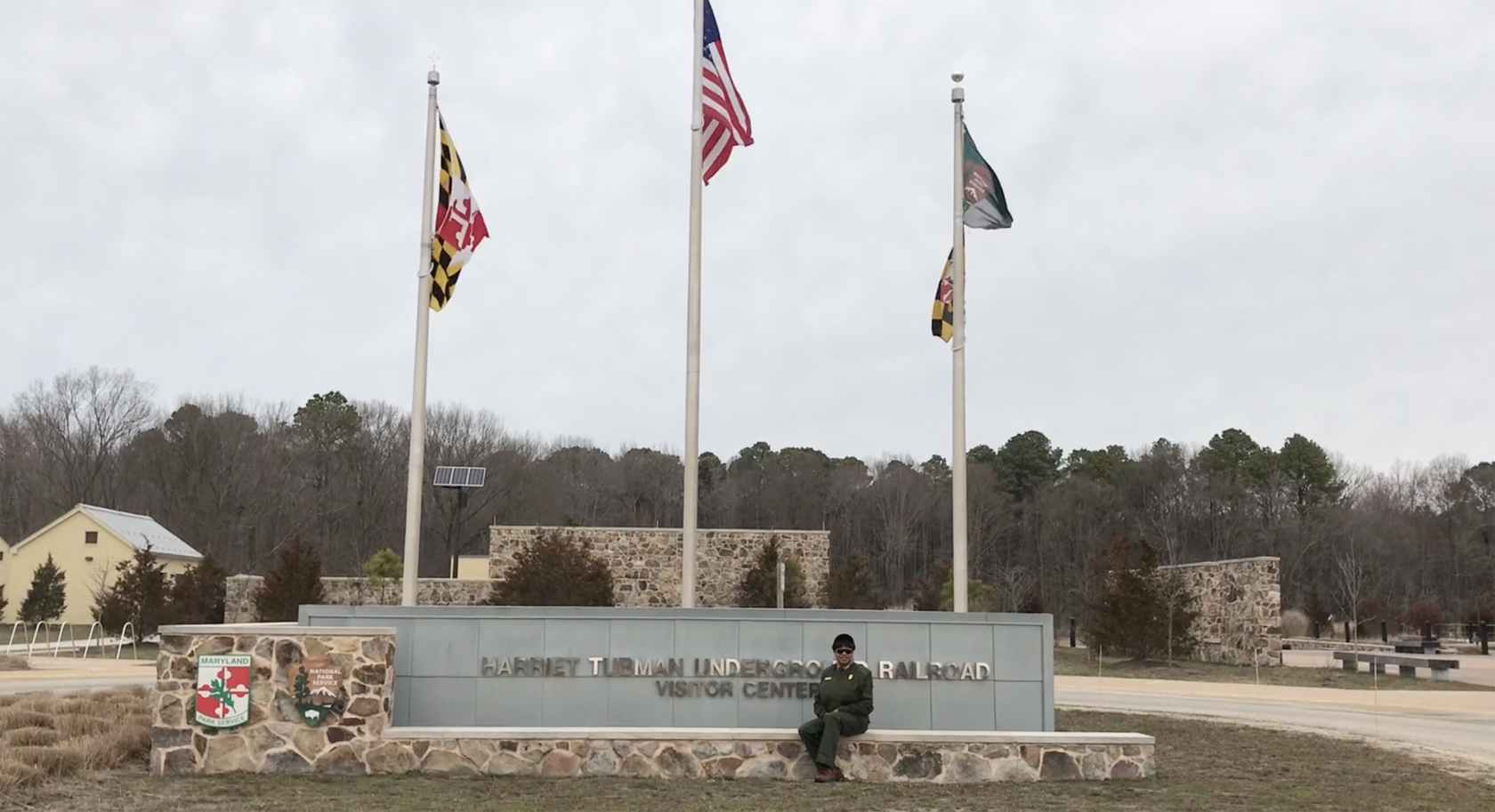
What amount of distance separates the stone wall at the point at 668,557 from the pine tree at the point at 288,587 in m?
5.56

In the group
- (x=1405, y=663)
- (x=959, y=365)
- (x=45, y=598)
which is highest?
(x=959, y=365)

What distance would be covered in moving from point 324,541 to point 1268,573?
4631 cm

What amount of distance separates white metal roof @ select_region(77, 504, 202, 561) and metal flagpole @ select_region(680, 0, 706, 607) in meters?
36.4

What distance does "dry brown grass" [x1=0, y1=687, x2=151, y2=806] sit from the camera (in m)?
10.2

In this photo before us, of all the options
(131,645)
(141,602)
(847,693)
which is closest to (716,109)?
(847,693)

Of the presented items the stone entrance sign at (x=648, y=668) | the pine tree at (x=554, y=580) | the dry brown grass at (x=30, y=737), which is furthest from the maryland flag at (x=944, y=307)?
the pine tree at (x=554, y=580)

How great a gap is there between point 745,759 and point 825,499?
199ft

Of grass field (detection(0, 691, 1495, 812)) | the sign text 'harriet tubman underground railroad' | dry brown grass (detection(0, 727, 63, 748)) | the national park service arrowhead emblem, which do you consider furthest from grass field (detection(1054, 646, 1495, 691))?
dry brown grass (detection(0, 727, 63, 748))

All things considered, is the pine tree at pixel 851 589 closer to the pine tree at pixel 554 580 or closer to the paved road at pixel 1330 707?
the pine tree at pixel 554 580

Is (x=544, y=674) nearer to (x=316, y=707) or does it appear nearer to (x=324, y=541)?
(x=316, y=707)

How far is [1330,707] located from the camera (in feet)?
64.3

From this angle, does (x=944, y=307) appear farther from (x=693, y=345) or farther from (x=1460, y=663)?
(x=1460, y=663)

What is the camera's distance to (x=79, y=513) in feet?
151

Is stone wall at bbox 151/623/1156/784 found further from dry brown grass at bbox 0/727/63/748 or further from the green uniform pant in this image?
dry brown grass at bbox 0/727/63/748
